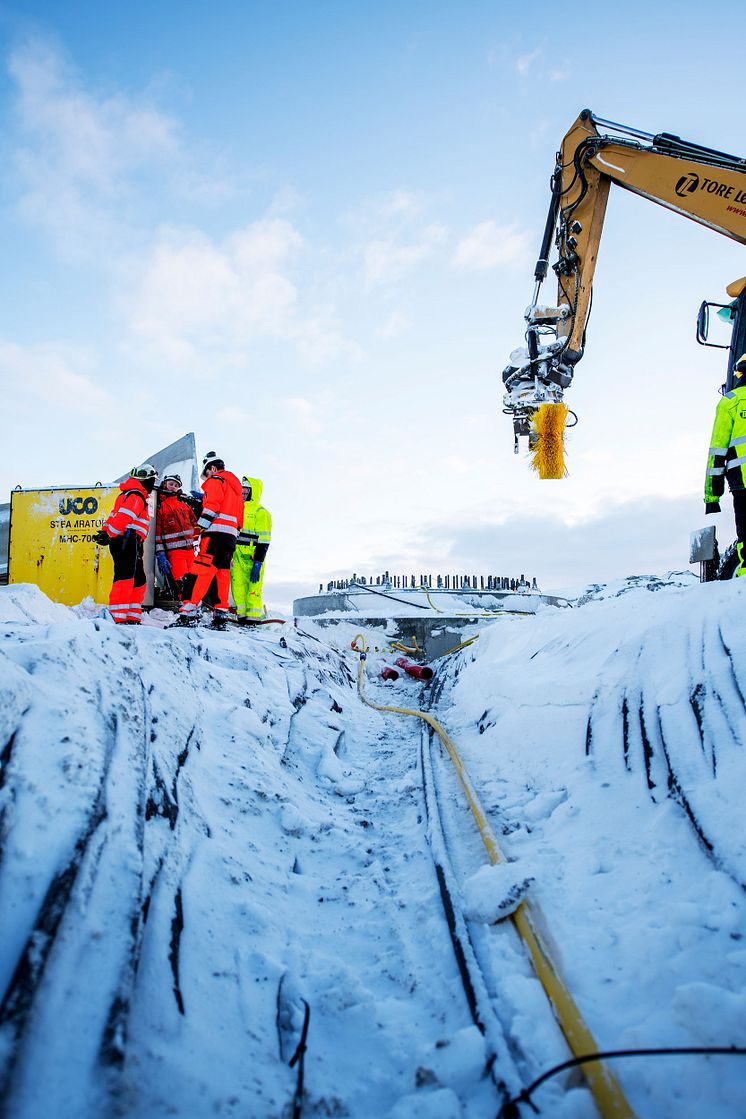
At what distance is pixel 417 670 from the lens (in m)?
8.66

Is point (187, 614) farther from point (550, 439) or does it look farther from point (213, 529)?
point (550, 439)

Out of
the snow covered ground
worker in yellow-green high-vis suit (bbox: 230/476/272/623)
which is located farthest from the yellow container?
the snow covered ground

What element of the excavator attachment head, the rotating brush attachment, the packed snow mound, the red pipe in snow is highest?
the excavator attachment head

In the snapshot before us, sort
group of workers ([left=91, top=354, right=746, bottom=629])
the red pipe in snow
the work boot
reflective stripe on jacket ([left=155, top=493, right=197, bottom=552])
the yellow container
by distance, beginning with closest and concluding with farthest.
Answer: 1. group of workers ([left=91, top=354, right=746, bottom=629])
2. the work boot
3. reflective stripe on jacket ([left=155, top=493, right=197, bottom=552])
4. the yellow container
5. the red pipe in snow

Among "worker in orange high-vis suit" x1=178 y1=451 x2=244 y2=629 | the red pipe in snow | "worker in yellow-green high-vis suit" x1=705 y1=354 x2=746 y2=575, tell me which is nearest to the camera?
"worker in yellow-green high-vis suit" x1=705 y1=354 x2=746 y2=575

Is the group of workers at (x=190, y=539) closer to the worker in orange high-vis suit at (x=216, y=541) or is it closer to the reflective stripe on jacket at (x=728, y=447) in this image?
the worker in orange high-vis suit at (x=216, y=541)

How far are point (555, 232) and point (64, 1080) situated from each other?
9576 mm

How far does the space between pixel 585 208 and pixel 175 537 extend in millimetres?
7007

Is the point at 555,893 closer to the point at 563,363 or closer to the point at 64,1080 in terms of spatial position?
the point at 64,1080

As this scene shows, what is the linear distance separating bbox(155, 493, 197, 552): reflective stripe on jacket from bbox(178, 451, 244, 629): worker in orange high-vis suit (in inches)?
61.9

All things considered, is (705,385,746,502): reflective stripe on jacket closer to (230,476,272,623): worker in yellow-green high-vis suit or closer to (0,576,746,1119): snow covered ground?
(0,576,746,1119): snow covered ground

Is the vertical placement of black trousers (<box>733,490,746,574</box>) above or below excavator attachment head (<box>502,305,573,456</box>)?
below

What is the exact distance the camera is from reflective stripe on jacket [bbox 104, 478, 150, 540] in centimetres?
547

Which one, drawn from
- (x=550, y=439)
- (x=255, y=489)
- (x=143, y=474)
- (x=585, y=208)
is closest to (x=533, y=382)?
(x=550, y=439)
